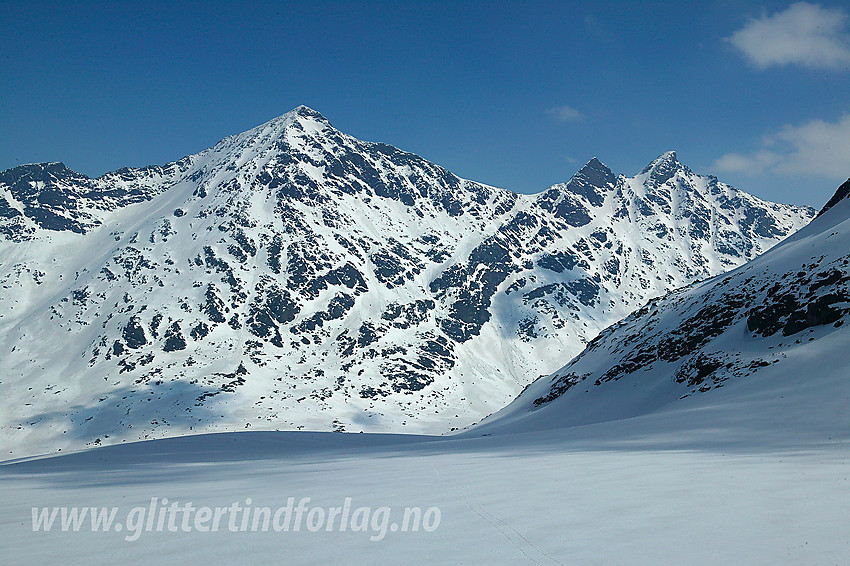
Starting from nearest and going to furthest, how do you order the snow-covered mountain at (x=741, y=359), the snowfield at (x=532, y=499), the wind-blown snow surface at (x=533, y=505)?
the wind-blown snow surface at (x=533, y=505) → the snowfield at (x=532, y=499) → the snow-covered mountain at (x=741, y=359)

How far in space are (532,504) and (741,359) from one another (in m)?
30.8

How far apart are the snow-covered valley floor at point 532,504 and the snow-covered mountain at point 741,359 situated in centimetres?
335

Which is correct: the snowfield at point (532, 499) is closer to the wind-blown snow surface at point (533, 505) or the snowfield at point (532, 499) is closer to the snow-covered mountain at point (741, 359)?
the wind-blown snow surface at point (533, 505)

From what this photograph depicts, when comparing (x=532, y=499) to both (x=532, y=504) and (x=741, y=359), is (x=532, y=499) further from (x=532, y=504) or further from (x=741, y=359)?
(x=741, y=359)

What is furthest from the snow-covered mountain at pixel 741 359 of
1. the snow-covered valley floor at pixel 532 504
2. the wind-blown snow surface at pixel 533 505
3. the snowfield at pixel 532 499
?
the wind-blown snow surface at pixel 533 505

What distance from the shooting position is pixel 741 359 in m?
33.5

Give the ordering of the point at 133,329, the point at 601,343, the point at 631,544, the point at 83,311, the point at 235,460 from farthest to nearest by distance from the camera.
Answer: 1. the point at 83,311
2. the point at 133,329
3. the point at 601,343
4. the point at 235,460
5. the point at 631,544

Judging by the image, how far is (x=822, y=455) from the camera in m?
12.9

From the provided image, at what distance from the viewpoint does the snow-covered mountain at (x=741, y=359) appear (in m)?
22.4

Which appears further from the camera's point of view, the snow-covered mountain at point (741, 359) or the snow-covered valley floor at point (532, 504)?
the snow-covered mountain at point (741, 359)

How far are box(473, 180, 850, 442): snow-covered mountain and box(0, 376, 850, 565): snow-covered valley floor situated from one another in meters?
3.35

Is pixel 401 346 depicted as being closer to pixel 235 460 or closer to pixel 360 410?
pixel 360 410

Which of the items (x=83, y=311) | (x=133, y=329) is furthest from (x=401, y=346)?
(x=83, y=311)

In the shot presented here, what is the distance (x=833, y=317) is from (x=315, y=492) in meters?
33.5
